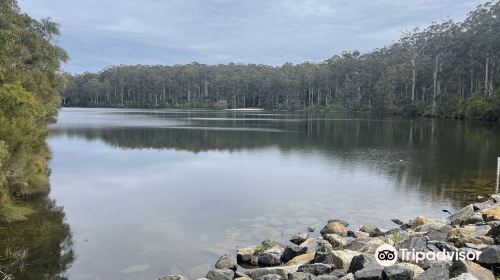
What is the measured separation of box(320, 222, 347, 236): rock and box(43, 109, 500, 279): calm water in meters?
1.16

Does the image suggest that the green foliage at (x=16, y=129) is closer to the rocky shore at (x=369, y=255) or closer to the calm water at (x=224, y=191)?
the calm water at (x=224, y=191)

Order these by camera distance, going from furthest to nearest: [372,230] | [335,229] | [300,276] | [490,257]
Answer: [335,229]
[372,230]
[300,276]
[490,257]

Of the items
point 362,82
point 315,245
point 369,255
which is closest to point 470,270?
point 369,255

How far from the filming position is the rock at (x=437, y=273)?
861 centimetres

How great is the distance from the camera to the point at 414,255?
10.6m

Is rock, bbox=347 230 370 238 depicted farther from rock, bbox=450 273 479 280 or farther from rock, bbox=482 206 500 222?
rock, bbox=450 273 479 280

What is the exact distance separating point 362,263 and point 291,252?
3.61 metres

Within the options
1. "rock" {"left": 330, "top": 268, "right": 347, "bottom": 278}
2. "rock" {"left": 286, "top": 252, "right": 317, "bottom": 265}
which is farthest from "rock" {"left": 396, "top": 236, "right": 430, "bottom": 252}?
"rock" {"left": 286, "top": 252, "right": 317, "bottom": 265}

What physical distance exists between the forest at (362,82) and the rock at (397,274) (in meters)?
40.2

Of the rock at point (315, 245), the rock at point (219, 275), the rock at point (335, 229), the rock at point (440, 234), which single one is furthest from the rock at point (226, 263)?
the rock at point (440, 234)

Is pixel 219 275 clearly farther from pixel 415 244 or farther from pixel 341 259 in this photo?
pixel 415 244

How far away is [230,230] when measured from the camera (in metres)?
17.3

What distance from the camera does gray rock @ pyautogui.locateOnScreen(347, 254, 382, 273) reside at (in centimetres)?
1009

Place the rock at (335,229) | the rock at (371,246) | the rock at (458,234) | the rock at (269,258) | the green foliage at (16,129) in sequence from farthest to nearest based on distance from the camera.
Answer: the green foliage at (16,129)
the rock at (335,229)
the rock at (269,258)
the rock at (371,246)
the rock at (458,234)
